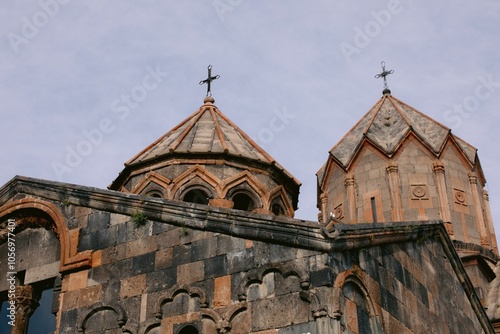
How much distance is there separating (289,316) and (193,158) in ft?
21.7

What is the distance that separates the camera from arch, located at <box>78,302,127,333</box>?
7875mm

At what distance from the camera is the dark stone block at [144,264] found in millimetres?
8047

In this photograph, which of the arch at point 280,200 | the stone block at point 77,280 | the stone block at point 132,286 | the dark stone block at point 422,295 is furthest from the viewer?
the arch at point 280,200

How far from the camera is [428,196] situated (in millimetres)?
16250

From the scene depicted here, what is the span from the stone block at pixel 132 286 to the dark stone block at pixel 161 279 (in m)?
0.06

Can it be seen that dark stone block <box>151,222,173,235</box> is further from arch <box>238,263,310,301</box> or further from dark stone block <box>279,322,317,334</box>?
dark stone block <box>279,322,317,334</box>

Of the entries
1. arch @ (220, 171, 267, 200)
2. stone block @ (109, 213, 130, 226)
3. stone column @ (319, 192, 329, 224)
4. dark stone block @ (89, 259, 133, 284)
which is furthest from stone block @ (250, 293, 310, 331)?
stone column @ (319, 192, 329, 224)

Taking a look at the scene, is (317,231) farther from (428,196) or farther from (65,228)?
(428,196)

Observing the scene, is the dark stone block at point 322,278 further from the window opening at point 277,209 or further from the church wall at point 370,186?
the church wall at point 370,186

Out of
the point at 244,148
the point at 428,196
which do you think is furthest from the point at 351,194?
the point at 244,148

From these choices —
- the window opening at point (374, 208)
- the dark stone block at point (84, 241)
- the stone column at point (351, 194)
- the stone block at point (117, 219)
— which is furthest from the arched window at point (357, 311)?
the stone column at point (351, 194)

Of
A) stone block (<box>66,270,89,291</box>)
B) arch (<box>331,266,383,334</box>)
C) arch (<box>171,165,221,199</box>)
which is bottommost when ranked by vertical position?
arch (<box>331,266,383,334</box>)

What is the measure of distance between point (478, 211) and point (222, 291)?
10402 millimetres

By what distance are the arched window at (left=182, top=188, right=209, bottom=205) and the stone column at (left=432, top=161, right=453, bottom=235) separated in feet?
18.1
